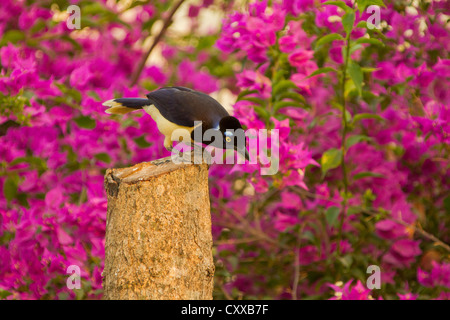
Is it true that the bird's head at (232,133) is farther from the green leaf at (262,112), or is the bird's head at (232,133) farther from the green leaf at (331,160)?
the green leaf at (331,160)

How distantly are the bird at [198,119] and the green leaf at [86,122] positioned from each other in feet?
1.90

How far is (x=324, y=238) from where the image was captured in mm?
3004

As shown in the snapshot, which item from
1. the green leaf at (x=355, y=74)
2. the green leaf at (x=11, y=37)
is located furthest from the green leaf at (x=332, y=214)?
the green leaf at (x=11, y=37)

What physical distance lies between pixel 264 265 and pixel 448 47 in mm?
1483

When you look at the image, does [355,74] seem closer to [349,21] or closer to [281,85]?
[349,21]

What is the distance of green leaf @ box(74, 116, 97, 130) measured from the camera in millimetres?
2791

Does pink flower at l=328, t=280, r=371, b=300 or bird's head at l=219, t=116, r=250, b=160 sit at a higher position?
bird's head at l=219, t=116, r=250, b=160

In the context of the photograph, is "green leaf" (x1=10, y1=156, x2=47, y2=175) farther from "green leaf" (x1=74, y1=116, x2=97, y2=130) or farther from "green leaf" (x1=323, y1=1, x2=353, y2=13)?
"green leaf" (x1=323, y1=1, x2=353, y2=13)

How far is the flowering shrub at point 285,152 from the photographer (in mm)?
2527

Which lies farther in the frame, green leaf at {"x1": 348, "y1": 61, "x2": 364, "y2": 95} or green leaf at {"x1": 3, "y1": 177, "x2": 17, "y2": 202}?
green leaf at {"x1": 3, "y1": 177, "x2": 17, "y2": 202}

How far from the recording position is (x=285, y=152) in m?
2.47

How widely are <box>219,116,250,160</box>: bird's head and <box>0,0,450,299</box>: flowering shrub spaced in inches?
14.1

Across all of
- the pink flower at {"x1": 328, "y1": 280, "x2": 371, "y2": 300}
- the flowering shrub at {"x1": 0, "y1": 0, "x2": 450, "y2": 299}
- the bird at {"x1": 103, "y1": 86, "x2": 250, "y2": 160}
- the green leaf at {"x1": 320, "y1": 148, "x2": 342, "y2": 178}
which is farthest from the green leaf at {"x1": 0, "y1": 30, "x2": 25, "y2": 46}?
the pink flower at {"x1": 328, "y1": 280, "x2": 371, "y2": 300}
